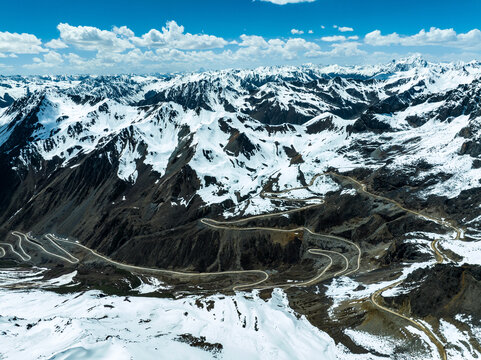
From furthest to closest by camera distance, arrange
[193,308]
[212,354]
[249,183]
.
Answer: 1. [249,183]
2. [193,308]
3. [212,354]

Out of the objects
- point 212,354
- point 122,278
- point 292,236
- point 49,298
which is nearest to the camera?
point 212,354

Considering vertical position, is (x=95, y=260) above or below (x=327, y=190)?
below

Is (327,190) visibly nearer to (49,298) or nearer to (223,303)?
(223,303)

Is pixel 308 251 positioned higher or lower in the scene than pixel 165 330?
lower

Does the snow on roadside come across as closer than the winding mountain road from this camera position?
Yes

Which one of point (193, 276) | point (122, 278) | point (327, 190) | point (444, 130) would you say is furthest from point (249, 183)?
point (444, 130)

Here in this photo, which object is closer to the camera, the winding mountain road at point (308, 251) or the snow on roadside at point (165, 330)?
the snow on roadside at point (165, 330)

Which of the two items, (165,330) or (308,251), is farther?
(308,251)

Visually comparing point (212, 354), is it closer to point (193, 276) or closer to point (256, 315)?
point (256, 315)

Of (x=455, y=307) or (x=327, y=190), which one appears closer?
(x=455, y=307)

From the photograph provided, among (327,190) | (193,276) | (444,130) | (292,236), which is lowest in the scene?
(193,276)
